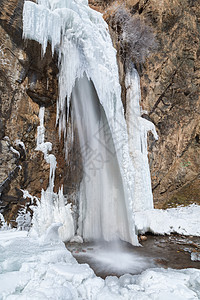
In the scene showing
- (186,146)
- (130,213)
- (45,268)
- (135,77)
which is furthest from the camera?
(186,146)

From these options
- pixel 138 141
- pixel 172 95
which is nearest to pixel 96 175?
pixel 138 141

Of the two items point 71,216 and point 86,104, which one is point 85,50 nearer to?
point 86,104

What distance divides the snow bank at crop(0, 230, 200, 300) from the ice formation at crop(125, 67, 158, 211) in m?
5.10

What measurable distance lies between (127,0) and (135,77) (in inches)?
146

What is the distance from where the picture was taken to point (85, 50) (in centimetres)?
531

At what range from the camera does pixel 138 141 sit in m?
8.37

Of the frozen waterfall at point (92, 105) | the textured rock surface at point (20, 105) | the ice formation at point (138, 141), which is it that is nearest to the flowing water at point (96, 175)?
the frozen waterfall at point (92, 105)

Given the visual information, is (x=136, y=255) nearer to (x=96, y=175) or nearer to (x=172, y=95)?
(x=96, y=175)

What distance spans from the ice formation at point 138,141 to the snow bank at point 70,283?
5100mm

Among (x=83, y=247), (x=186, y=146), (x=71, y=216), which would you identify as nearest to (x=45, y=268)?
(x=83, y=247)

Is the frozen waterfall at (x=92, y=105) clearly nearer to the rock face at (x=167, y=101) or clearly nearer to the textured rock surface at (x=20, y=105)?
the textured rock surface at (x=20, y=105)

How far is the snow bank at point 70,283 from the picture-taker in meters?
1.96

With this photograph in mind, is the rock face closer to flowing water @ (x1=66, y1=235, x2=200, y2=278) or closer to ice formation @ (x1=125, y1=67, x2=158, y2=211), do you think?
ice formation @ (x1=125, y1=67, x2=158, y2=211)

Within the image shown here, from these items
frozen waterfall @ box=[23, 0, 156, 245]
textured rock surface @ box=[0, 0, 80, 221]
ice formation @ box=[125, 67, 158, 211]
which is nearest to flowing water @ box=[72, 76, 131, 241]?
frozen waterfall @ box=[23, 0, 156, 245]
